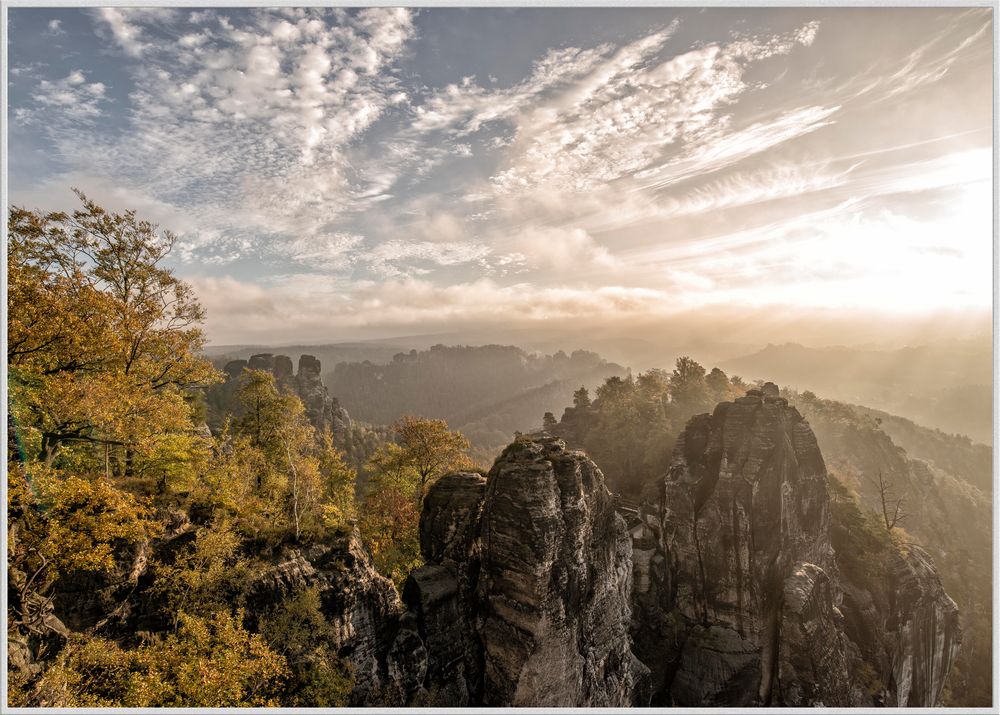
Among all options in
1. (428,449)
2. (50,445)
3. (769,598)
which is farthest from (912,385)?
(50,445)

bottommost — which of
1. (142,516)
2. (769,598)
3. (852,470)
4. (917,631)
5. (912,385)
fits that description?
(917,631)

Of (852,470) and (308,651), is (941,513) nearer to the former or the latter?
(852,470)

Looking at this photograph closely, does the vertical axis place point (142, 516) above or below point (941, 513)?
above

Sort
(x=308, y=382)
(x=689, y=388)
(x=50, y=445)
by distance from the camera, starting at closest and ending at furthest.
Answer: (x=50, y=445), (x=689, y=388), (x=308, y=382)

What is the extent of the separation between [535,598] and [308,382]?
111 meters

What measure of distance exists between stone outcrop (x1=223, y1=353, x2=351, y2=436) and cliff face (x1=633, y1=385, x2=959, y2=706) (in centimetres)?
9538

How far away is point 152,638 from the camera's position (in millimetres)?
13555

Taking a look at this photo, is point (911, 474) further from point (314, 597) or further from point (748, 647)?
point (314, 597)

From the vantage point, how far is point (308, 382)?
11400 centimetres

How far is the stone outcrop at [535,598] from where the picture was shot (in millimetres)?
17562

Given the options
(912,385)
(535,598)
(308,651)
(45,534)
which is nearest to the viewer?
(45,534)

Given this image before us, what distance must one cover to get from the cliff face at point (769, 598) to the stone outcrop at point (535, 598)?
27.3ft

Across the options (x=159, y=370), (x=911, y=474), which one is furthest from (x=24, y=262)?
(x=911, y=474)

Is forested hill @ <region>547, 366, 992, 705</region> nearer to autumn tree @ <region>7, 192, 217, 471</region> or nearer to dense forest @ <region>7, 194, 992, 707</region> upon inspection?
dense forest @ <region>7, 194, 992, 707</region>
